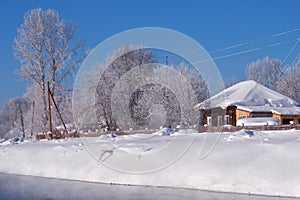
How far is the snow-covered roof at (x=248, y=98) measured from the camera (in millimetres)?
34719

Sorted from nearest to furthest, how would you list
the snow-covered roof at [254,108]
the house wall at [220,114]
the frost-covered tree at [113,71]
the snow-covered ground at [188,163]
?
the snow-covered ground at [188,163] → the snow-covered roof at [254,108] → the house wall at [220,114] → the frost-covered tree at [113,71]

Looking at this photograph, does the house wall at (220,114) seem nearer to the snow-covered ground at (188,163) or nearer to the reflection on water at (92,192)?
the snow-covered ground at (188,163)

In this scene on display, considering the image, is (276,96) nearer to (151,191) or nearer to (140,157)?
(140,157)

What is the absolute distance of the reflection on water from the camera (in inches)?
484

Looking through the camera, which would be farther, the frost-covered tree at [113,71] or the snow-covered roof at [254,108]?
the frost-covered tree at [113,71]

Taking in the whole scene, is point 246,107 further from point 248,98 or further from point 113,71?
point 113,71

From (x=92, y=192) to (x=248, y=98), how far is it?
25136 millimetres

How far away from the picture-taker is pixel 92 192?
44.4 feet

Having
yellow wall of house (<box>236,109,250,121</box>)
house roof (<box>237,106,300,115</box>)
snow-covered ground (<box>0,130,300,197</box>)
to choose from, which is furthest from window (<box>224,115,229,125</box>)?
snow-covered ground (<box>0,130,300,197</box>)

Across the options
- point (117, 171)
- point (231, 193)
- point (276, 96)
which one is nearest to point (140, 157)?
point (117, 171)

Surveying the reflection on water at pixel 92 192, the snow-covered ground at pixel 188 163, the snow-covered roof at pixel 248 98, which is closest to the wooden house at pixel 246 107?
the snow-covered roof at pixel 248 98

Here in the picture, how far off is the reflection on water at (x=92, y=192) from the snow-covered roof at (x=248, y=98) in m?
19.1

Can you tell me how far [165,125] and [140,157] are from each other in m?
15.3

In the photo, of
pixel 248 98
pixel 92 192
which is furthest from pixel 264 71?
pixel 92 192
